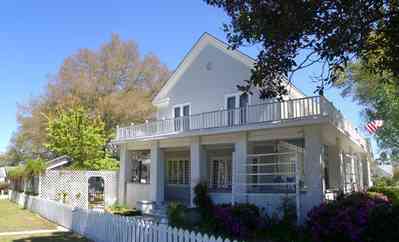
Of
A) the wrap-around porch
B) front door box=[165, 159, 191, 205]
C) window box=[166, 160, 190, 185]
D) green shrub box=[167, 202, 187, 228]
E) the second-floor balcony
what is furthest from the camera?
window box=[166, 160, 190, 185]

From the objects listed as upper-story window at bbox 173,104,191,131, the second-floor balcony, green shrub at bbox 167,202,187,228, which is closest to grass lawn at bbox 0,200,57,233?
green shrub at bbox 167,202,187,228

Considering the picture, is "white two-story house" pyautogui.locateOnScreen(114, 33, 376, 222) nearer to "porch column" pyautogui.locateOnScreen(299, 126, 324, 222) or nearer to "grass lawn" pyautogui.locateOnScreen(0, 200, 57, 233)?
"porch column" pyautogui.locateOnScreen(299, 126, 324, 222)

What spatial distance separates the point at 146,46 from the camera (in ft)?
154

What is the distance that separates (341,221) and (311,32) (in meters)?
6.41

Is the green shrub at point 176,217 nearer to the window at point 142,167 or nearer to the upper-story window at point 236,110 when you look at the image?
the upper-story window at point 236,110

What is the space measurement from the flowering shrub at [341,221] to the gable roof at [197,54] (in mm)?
10778

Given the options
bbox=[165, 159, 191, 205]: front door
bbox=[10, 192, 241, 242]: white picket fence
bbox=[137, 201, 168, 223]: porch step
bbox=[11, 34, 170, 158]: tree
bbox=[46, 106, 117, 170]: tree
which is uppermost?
bbox=[11, 34, 170, 158]: tree

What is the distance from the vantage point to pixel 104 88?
42.7 m

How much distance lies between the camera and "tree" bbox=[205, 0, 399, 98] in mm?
7348

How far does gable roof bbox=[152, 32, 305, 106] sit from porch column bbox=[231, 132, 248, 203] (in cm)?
530

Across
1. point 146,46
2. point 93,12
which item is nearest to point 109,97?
point 146,46

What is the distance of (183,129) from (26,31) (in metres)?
9.92

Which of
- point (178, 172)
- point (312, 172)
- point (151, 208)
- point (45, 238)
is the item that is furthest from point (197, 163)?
point (45, 238)

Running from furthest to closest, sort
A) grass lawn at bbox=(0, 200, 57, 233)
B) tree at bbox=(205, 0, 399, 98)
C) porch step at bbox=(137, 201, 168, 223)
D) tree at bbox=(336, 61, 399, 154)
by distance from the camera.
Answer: tree at bbox=(336, 61, 399, 154), porch step at bbox=(137, 201, 168, 223), grass lawn at bbox=(0, 200, 57, 233), tree at bbox=(205, 0, 399, 98)
